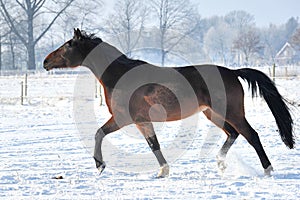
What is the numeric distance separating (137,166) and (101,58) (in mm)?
1534

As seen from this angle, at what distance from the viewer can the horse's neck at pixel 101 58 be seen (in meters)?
4.94

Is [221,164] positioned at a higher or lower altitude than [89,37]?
lower

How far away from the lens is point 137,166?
17.5ft

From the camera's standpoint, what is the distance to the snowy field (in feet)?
12.7

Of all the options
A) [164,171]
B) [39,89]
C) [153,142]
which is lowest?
[39,89]

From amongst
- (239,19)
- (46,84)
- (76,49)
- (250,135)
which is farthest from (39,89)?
(239,19)

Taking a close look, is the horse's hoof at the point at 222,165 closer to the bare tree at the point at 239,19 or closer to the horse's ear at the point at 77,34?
the horse's ear at the point at 77,34

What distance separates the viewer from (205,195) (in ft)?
12.2

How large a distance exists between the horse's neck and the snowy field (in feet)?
4.22

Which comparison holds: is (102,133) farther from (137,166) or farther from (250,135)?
(250,135)

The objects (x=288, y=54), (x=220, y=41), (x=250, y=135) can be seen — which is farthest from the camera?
(x=220, y=41)

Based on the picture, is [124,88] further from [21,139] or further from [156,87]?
[21,139]

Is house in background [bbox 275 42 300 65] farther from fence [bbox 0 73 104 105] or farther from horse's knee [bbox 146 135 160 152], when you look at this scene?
horse's knee [bbox 146 135 160 152]

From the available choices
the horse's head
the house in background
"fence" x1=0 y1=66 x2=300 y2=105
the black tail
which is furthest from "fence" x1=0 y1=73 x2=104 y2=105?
the house in background
